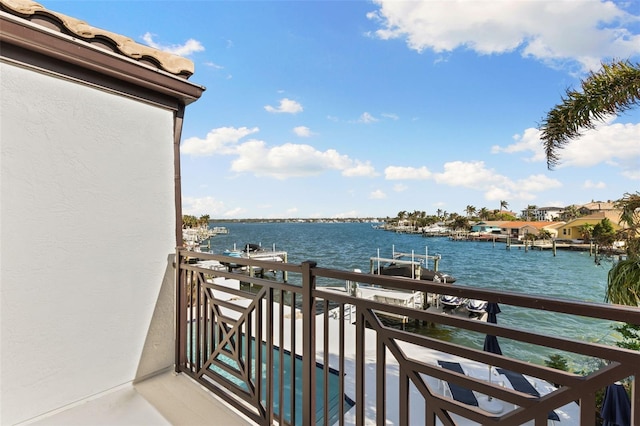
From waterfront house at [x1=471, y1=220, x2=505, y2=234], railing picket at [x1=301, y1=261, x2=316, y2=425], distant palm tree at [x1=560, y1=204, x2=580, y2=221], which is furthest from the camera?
waterfront house at [x1=471, y1=220, x2=505, y2=234]

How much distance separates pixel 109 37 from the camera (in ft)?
6.73

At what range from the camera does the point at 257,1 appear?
5.11 metres

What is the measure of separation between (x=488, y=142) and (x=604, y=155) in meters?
8.24

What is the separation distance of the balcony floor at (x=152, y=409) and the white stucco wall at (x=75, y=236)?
88mm

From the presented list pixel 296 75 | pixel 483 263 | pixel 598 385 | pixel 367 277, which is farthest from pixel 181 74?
pixel 483 263

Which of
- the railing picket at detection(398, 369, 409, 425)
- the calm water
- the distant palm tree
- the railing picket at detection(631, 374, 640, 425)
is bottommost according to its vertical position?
the calm water

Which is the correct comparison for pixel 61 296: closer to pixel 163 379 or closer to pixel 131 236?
pixel 131 236

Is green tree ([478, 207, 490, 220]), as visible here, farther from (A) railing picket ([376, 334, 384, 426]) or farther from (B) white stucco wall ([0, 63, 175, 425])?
(A) railing picket ([376, 334, 384, 426])

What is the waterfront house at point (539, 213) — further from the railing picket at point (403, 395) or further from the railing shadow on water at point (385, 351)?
the railing picket at point (403, 395)

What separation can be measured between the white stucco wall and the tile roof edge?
31cm

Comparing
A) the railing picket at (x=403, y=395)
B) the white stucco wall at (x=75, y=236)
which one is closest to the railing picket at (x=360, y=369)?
the railing picket at (x=403, y=395)

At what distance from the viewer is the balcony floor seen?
187 centimetres

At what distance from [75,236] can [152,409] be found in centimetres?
124

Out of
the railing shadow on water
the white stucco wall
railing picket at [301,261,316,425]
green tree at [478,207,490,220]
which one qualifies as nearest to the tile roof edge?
the white stucco wall
